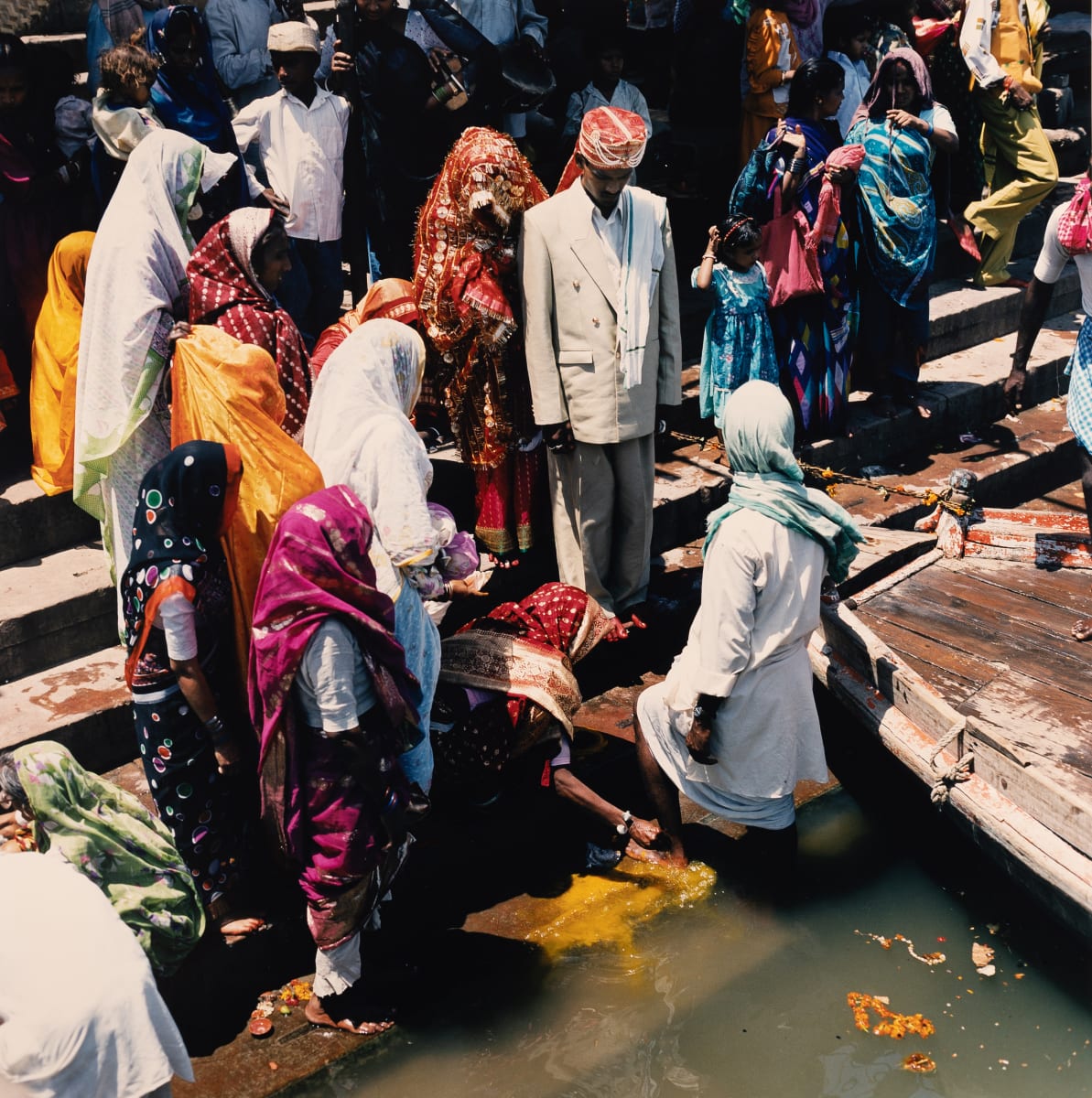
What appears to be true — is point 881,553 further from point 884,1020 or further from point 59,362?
point 59,362

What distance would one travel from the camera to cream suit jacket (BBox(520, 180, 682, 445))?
580cm

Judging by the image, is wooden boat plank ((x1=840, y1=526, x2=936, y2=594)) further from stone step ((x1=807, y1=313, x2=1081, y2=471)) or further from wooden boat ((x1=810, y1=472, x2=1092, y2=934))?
stone step ((x1=807, y1=313, x2=1081, y2=471))

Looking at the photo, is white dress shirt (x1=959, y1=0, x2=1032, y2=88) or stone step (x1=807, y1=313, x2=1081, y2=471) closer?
stone step (x1=807, y1=313, x2=1081, y2=471)

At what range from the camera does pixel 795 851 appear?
5.11m

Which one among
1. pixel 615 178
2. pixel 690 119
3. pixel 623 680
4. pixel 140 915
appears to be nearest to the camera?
pixel 140 915

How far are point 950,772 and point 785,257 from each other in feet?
11.1

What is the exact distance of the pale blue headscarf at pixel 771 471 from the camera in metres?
4.50

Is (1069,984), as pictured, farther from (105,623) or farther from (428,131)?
(428,131)

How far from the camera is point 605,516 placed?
6.22 metres

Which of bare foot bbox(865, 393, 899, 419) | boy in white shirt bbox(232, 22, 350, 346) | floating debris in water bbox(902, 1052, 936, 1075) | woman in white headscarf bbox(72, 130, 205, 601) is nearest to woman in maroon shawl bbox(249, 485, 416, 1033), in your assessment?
woman in white headscarf bbox(72, 130, 205, 601)

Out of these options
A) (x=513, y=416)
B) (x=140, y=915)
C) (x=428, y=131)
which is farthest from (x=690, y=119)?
(x=140, y=915)

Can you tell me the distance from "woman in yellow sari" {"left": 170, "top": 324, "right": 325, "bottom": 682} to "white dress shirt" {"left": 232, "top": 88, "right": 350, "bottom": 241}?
2.02 m

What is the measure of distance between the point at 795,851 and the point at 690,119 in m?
6.53

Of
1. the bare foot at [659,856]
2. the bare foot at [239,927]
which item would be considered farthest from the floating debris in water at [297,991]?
the bare foot at [659,856]
